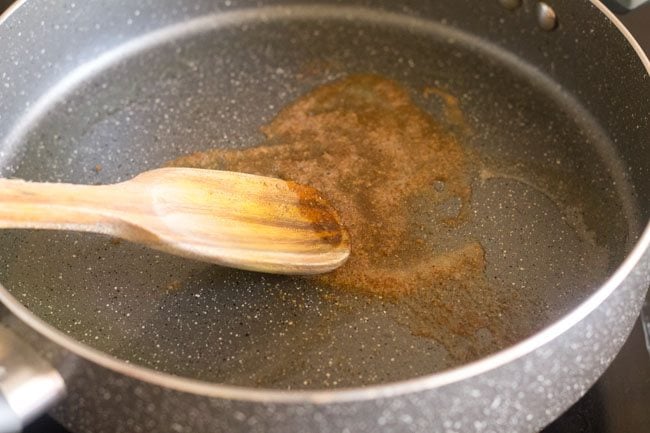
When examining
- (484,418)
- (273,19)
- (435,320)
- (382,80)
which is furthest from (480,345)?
(273,19)

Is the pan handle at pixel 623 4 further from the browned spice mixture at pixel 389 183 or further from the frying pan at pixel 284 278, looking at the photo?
the browned spice mixture at pixel 389 183

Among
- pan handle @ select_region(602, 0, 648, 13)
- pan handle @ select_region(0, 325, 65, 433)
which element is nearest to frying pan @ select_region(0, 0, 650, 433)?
pan handle @ select_region(0, 325, 65, 433)

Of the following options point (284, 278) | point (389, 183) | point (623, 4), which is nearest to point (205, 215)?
point (284, 278)

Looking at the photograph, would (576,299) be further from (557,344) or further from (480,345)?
(557,344)

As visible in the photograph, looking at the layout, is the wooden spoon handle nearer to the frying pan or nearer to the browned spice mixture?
the frying pan

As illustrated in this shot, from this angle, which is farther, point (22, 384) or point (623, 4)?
point (623, 4)

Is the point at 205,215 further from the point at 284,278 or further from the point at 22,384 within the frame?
the point at 22,384
